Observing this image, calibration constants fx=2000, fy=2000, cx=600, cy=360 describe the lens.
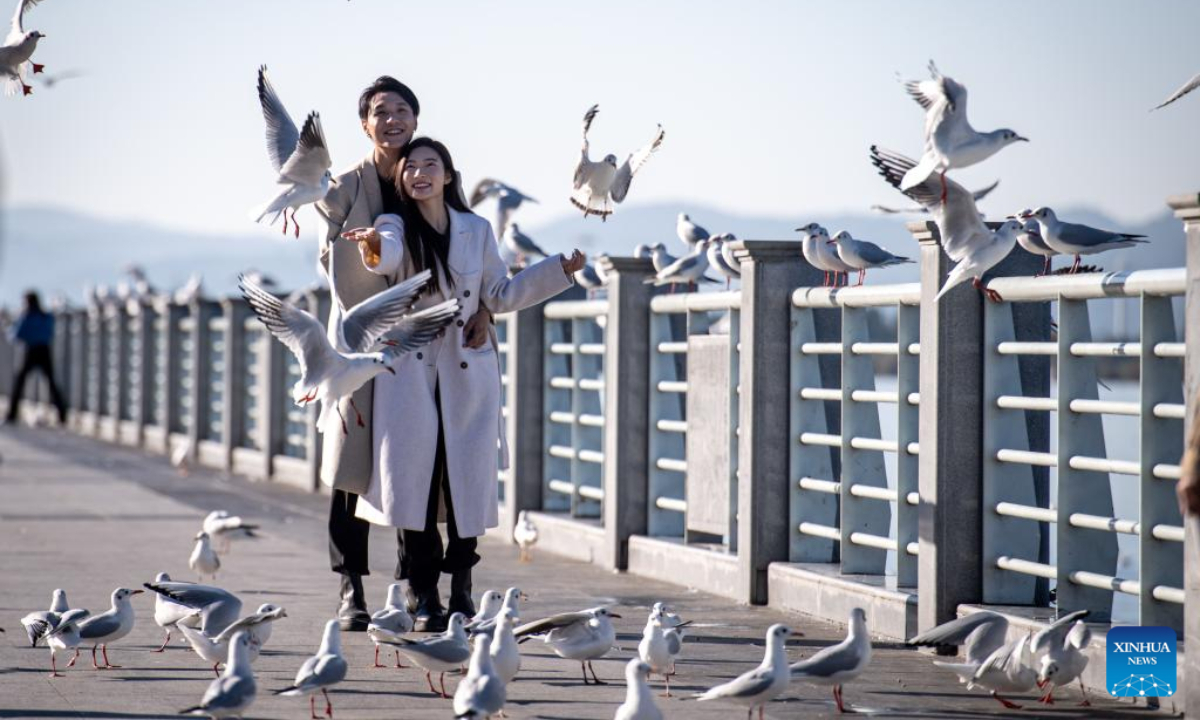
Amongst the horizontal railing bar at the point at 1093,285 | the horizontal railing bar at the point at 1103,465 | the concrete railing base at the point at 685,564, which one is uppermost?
the horizontal railing bar at the point at 1093,285

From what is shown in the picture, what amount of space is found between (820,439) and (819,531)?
1.48ft

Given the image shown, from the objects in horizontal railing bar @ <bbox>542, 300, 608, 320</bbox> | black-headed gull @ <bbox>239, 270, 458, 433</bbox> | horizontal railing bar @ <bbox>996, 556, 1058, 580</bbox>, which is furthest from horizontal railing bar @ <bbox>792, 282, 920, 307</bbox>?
horizontal railing bar @ <bbox>542, 300, 608, 320</bbox>

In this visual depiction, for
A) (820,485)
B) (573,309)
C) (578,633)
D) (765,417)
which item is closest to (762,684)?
(578,633)

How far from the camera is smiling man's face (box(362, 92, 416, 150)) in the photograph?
8836 millimetres

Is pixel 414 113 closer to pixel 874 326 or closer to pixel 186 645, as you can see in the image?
pixel 186 645

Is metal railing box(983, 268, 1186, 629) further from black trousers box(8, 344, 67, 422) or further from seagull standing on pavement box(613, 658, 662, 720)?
black trousers box(8, 344, 67, 422)

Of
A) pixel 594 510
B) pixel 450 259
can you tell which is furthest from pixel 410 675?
pixel 594 510

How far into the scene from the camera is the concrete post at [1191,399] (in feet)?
21.0

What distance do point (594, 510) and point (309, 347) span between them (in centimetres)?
Answer: 544

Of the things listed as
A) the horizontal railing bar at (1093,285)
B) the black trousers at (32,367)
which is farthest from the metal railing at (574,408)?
the black trousers at (32,367)

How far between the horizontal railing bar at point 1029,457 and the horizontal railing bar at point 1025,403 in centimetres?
18

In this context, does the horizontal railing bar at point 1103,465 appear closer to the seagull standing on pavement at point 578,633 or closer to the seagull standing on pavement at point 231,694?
the seagull standing on pavement at point 578,633

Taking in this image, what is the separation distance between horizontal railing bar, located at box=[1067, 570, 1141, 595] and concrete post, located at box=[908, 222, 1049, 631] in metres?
0.59

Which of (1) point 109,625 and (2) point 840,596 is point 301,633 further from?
(2) point 840,596
